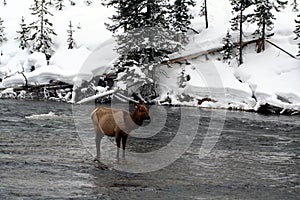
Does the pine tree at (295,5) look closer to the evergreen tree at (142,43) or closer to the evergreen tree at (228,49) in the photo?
the evergreen tree at (228,49)

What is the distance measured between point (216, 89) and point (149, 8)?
8.05m

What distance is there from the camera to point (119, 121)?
13469mm

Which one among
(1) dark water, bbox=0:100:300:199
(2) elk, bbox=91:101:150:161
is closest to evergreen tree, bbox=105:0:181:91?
(1) dark water, bbox=0:100:300:199

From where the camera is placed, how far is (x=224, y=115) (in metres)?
29.7

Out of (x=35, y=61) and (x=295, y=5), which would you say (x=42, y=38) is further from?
(x=295, y=5)

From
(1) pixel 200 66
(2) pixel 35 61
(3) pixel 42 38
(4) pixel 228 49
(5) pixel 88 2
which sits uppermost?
(5) pixel 88 2

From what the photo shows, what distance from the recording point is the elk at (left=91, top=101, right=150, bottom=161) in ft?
43.9

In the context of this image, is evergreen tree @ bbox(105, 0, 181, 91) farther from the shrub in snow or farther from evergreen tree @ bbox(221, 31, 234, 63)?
the shrub in snow

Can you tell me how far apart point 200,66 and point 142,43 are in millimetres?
8678


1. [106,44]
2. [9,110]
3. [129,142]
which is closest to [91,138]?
[129,142]

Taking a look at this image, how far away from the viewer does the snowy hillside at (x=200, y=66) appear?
36.2m

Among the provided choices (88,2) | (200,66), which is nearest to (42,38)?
(200,66)

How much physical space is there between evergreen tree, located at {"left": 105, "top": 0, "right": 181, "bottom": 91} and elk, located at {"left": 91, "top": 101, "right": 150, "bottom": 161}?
2157 cm

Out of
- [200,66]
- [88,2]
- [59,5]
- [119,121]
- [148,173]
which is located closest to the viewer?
[148,173]
